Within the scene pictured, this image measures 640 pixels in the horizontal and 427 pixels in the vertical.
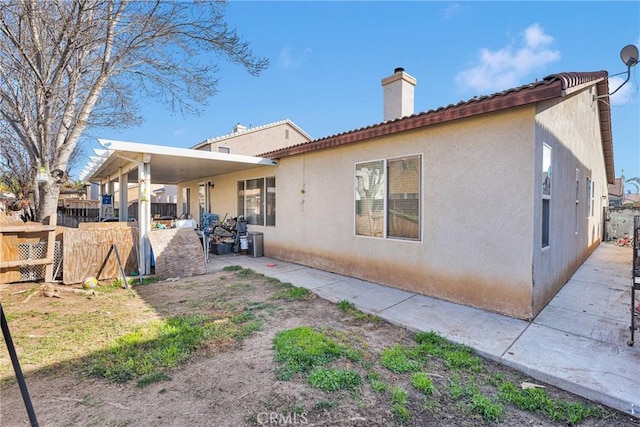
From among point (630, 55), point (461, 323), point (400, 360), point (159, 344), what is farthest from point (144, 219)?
point (630, 55)

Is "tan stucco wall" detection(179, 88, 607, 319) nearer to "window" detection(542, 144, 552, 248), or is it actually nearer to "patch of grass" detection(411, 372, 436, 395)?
"window" detection(542, 144, 552, 248)

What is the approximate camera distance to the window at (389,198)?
203 inches

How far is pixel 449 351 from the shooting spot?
125 inches

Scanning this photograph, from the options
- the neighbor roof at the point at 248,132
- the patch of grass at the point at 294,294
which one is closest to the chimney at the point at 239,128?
the neighbor roof at the point at 248,132

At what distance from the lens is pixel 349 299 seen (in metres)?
4.87

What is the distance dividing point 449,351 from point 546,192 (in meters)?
3.03

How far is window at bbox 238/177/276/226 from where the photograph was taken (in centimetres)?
859

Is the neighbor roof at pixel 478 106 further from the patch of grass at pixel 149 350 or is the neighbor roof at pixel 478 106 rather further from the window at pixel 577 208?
the patch of grass at pixel 149 350

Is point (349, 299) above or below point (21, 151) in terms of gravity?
below

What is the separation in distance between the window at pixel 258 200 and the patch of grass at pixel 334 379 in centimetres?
606

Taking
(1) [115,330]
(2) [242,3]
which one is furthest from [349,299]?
(2) [242,3]

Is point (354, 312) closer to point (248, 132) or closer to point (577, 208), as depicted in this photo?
point (577, 208)

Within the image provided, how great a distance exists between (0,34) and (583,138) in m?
13.5

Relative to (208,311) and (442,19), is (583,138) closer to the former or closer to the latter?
(442,19)
